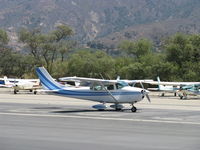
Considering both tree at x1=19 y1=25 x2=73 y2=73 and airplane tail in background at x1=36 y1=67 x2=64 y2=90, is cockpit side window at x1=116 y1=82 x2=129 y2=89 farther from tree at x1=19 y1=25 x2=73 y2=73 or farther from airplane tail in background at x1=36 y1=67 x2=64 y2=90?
tree at x1=19 y1=25 x2=73 y2=73

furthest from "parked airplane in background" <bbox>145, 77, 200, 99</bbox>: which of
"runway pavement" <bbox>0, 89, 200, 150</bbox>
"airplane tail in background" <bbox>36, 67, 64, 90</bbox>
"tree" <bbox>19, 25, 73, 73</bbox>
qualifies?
"tree" <bbox>19, 25, 73, 73</bbox>

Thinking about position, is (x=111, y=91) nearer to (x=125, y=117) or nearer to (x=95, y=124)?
(x=125, y=117)

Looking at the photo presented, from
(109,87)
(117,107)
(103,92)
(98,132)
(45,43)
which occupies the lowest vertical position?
(98,132)

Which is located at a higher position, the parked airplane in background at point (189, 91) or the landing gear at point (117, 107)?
the parked airplane in background at point (189, 91)

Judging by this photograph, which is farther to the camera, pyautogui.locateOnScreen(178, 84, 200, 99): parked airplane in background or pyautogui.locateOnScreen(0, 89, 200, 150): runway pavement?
pyautogui.locateOnScreen(178, 84, 200, 99): parked airplane in background

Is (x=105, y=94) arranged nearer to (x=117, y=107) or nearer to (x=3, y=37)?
(x=117, y=107)

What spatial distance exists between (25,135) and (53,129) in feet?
6.60

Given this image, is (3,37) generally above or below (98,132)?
above

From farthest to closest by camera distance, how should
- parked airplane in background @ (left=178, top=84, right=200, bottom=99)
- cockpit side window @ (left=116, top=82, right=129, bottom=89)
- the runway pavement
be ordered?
parked airplane in background @ (left=178, top=84, right=200, bottom=99) → cockpit side window @ (left=116, top=82, right=129, bottom=89) → the runway pavement

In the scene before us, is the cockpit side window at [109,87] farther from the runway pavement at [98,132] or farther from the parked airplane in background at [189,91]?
the parked airplane in background at [189,91]

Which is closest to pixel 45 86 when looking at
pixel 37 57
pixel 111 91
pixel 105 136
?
pixel 111 91

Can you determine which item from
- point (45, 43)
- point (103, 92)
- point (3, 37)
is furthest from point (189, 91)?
point (3, 37)

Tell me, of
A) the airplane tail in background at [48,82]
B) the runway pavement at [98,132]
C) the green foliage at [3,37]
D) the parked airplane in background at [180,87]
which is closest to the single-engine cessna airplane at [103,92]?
the airplane tail in background at [48,82]

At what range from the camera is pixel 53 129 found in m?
18.3
